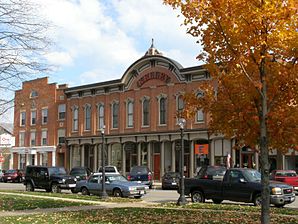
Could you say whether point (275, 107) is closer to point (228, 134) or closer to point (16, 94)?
point (228, 134)

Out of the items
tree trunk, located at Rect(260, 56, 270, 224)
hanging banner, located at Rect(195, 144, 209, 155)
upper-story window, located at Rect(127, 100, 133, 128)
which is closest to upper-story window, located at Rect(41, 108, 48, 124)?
upper-story window, located at Rect(127, 100, 133, 128)

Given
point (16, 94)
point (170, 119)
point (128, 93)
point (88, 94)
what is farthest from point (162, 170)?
point (16, 94)

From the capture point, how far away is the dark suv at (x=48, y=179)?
102 feet

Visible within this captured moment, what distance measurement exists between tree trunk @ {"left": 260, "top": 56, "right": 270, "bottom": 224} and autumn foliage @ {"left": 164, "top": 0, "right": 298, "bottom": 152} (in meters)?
0.05

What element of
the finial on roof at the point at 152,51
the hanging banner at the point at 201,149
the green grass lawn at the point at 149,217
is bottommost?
the green grass lawn at the point at 149,217

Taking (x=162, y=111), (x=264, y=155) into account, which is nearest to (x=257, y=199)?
(x=264, y=155)

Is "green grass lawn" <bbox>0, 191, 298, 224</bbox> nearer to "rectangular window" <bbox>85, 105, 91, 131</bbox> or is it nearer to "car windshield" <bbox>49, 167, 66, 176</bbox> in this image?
"car windshield" <bbox>49, 167, 66, 176</bbox>

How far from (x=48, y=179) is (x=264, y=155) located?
2274 cm

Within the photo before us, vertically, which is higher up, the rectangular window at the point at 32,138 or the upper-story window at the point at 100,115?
the upper-story window at the point at 100,115

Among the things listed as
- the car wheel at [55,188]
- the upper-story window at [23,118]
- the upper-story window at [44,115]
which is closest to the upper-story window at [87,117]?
the upper-story window at [44,115]

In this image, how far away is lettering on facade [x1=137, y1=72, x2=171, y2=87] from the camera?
150 feet

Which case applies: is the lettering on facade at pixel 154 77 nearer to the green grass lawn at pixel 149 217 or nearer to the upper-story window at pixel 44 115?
the upper-story window at pixel 44 115

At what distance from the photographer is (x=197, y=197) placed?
2220 centimetres

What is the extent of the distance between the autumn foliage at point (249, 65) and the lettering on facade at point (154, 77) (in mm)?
32980
